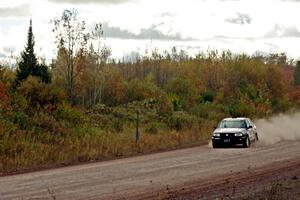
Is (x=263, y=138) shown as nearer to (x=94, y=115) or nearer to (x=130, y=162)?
(x=94, y=115)

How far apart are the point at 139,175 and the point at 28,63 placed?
116 feet

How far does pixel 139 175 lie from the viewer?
18031 millimetres

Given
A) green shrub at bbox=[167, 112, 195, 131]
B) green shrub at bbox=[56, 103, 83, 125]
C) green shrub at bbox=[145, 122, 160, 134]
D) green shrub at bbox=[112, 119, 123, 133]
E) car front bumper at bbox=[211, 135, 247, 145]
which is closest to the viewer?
car front bumper at bbox=[211, 135, 247, 145]

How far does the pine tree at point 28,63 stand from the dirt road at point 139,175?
25.7 m

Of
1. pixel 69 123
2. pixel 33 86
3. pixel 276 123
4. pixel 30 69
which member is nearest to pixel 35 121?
pixel 69 123

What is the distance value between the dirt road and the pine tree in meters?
25.7

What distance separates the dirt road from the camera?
1420 cm

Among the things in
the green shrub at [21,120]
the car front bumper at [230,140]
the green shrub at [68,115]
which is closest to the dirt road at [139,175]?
the car front bumper at [230,140]

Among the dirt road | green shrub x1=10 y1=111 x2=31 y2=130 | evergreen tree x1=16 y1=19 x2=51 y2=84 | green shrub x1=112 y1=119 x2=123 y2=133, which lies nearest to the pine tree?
evergreen tree x1=16 y1=19 x2=51 y2=84

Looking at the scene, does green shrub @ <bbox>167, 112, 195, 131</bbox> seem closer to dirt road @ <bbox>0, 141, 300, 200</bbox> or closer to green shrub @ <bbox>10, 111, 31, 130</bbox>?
dirt road @ <bbox>0, 141, 300, 200</bbox>

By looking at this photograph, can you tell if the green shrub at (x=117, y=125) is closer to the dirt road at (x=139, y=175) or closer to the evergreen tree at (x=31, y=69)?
the dirt road at (x=139, y=175)

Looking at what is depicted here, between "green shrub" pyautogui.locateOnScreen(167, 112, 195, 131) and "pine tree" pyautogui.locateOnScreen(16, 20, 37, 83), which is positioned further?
"pine tree" pyautogui.locateOnScreen(16, 20, 37, 83)

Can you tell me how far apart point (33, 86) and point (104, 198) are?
2165cm

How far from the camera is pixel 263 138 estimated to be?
3741 centimetres
